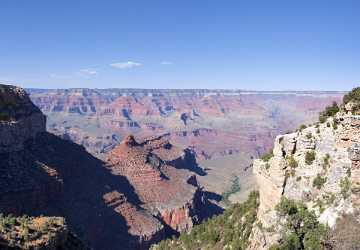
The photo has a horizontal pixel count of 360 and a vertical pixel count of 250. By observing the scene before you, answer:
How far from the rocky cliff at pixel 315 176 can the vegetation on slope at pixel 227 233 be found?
111 inches

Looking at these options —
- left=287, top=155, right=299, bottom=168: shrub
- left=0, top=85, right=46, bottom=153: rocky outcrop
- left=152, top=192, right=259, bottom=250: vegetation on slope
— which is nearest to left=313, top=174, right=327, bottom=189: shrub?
left=287, top=155, right=299, bottom=168: shrub

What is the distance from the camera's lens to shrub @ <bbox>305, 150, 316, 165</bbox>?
87.2 ft

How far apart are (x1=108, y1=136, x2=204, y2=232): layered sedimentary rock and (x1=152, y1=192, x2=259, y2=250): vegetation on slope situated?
40.9 m

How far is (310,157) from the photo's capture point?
26.7 meters

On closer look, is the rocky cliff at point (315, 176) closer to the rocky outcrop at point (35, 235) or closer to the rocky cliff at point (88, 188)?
the rocky outcrop at point (35, 235)

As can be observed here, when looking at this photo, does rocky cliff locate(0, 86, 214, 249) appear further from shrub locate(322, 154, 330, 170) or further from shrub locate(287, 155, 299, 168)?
shrub locate(322, 154, 330, 170)

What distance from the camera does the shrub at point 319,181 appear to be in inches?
1005

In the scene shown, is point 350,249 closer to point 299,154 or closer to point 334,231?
point 334,231

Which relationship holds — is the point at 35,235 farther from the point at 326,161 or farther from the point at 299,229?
the point at 326,161

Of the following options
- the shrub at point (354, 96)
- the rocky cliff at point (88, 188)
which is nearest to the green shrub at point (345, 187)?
the shrub at point (354, 96)

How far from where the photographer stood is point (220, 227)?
132 feet

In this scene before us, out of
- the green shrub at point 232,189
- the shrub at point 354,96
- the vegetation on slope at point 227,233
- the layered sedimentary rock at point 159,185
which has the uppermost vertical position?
the shrub at point 354,96

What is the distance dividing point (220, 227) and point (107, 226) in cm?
3738

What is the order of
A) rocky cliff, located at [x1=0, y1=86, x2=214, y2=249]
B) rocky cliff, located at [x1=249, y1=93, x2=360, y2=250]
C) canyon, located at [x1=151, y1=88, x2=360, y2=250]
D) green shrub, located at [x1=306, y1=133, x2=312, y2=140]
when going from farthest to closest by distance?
rocky cliff, located at [x1=0, y1=86, x2=214, y2=249], green shrub, located at [x1=306, y1=133, x2=312, y2=140], rocky cliff, located at [x1=249, y1=93, x2=360, y2=250], canyon, located at [x1=151, y1=88, x2=360, y2=250]
